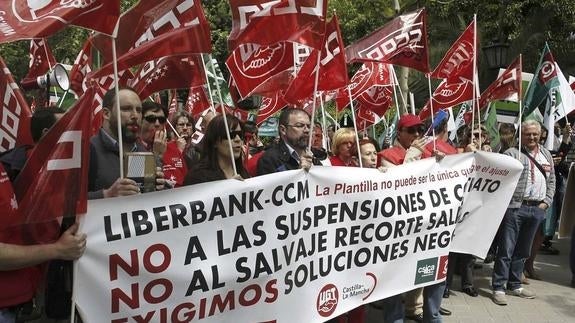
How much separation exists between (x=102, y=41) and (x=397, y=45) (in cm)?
246

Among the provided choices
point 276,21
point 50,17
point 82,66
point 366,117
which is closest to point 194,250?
point 50,17

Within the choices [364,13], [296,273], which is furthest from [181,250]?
[364,13]

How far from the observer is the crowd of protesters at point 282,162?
2767mm

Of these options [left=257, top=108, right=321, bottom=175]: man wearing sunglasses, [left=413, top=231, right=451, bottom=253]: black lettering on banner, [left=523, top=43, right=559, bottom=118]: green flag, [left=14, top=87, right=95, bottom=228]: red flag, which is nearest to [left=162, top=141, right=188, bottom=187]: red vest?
[left=257, top=108, right=321, bottom=175]: man wearing sunglasses

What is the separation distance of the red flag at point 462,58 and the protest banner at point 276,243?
4.47 ft

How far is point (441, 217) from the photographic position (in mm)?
4359

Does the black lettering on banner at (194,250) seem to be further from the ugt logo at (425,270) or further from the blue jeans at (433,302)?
the blue jeans at (433,302)

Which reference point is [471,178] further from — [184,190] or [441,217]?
[184,190]

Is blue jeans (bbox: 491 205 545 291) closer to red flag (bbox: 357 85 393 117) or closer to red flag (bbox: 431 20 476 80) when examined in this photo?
red flag (bbox: 431 20 476 80)

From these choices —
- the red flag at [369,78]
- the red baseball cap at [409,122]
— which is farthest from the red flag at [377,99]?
the red baseball cap at [409,122]

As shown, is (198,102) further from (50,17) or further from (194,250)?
(50,17)

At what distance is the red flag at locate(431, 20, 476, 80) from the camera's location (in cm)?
574

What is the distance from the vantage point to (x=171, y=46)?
3225mm

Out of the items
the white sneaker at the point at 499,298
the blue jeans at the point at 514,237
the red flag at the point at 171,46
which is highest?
the red flag at the point at 171,46
